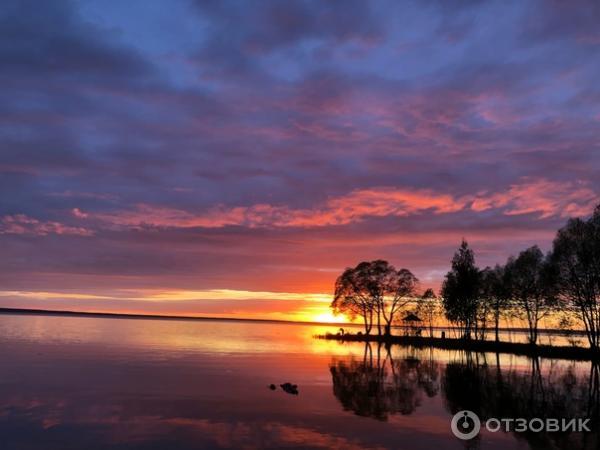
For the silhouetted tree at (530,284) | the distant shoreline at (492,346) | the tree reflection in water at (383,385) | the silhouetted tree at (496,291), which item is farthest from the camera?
the silhouetted tree at (496,291)

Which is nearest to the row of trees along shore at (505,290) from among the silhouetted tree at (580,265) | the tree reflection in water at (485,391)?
the silhouetted tree at (580,265)

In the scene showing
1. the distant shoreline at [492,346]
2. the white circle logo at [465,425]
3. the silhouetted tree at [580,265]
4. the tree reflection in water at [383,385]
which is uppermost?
the silhouetted tree at [580,265]

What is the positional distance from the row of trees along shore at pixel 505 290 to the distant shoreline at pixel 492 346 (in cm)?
167

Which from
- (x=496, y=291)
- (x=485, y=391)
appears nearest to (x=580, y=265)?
(x=496, y=291)

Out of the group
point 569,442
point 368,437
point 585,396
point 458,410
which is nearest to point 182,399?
point 368,437

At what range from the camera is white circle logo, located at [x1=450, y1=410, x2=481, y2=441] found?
77.7 feet

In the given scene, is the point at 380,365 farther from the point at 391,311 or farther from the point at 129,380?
the point at 391,311

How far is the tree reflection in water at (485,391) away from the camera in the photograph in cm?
2770

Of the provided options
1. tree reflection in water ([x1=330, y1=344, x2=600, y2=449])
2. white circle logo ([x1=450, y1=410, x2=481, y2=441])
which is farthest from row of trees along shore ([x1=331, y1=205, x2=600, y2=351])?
white circle logo ([x1=450, y1=410, x2=481, y2=441])

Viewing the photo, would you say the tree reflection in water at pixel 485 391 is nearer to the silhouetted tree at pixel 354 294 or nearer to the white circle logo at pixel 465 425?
the white circle logo at pixel 465 425

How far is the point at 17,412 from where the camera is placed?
26.9 meters

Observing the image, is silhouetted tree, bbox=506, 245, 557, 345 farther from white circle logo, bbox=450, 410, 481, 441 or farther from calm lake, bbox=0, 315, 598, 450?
white circle logo, bbox=450, 410, 481, 441

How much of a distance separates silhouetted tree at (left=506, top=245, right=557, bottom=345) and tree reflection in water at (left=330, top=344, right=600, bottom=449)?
20558 millimetres

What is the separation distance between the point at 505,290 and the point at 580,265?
23299 millimetres
